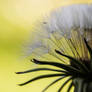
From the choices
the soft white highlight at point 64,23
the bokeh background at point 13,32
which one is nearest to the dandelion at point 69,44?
the soft white highlight at point 64,23

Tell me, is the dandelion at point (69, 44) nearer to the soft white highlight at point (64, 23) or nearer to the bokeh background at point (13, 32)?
the soft white highlight at point (64, 23)

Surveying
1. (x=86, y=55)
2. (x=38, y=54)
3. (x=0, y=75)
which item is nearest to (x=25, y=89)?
(x=0, y=75)

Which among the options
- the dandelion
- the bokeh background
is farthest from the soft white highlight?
the bokeh background

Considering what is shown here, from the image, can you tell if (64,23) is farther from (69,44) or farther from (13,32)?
(13,32)

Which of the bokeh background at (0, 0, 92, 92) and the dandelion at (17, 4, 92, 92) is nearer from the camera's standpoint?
the dandelion at (17, 4, 92, 92)

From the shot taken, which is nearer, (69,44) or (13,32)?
(69,44)

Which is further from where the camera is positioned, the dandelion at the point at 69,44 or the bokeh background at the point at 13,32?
the bokeh background at the point at 13,32

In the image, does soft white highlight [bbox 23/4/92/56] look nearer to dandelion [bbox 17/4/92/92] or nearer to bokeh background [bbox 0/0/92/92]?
dandelion [bbox 17/4/92/92]

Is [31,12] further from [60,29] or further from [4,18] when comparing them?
[60,29]

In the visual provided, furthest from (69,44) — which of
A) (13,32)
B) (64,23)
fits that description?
(13,32)
